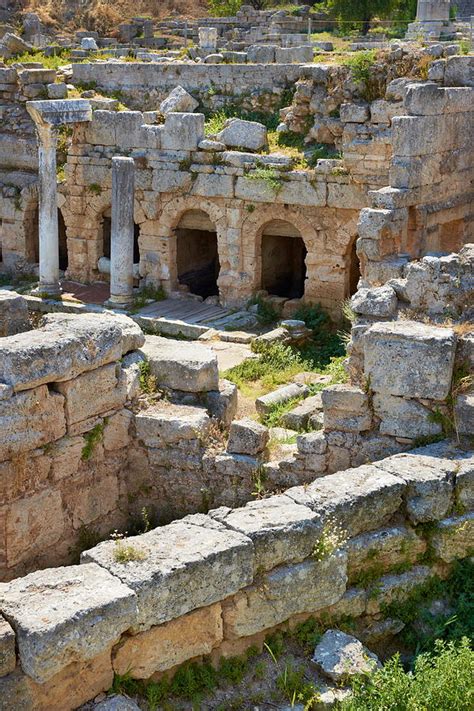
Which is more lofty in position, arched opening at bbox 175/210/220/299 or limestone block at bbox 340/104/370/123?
limestone block at bbox 340/104/370/123

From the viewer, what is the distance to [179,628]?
6.98 m

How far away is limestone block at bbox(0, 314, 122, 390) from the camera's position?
8.55 meters

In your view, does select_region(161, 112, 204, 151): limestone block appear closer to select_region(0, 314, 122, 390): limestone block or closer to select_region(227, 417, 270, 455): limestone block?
select_region(0, 314, 122, 390): limestone block

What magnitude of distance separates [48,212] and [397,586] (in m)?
13.7

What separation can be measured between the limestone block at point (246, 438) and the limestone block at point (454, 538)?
2.05 m

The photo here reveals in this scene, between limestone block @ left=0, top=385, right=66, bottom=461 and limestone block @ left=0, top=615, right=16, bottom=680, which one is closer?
limestone block @ left=0, top=615, right=16, bottom=680

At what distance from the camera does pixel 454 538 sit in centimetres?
812

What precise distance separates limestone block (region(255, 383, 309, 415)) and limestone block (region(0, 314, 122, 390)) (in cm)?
341

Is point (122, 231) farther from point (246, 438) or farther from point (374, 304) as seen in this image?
point (246, 438)

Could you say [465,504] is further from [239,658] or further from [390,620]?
[239,658]

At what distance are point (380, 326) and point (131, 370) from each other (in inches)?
93.1

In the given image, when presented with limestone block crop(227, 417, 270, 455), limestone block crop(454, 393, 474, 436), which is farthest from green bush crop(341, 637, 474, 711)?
limestone block crop(227, 417, 270, 455)

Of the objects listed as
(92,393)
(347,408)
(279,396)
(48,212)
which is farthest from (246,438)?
(48,212)

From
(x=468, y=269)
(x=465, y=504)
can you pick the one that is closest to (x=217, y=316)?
(x=468, y=269)
